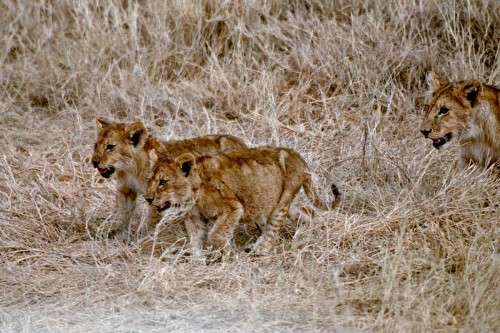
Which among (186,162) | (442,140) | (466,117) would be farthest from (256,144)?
(186,162)

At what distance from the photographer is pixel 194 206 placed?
7.28 meters

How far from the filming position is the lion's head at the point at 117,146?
7.64 metres

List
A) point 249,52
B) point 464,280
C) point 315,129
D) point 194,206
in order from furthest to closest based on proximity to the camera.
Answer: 1. point 249,52
2. point 315,129
3. point 194,206
4. point 464,280

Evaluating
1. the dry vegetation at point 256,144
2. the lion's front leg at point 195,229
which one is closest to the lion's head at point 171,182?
the lion's front leg at point 195,229

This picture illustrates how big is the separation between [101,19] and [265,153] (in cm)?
435

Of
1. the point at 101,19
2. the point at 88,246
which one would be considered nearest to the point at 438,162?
the point at 88,246

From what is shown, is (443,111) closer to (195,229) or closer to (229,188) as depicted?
(229,188)

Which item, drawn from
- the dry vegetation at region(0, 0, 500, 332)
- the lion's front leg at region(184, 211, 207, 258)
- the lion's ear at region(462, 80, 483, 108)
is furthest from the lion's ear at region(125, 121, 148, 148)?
the lion's ear at region(462, 80, 483, 108)

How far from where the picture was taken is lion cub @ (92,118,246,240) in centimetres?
766

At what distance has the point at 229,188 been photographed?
7.33 m

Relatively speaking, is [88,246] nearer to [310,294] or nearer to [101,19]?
[310,294]

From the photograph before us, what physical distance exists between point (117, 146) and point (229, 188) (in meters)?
1.00

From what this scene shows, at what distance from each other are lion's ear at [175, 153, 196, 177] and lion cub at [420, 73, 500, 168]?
82.7 inches

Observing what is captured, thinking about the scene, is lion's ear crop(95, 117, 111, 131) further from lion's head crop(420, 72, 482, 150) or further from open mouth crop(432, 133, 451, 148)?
open mouth crop(432, 133, 451, 148)
